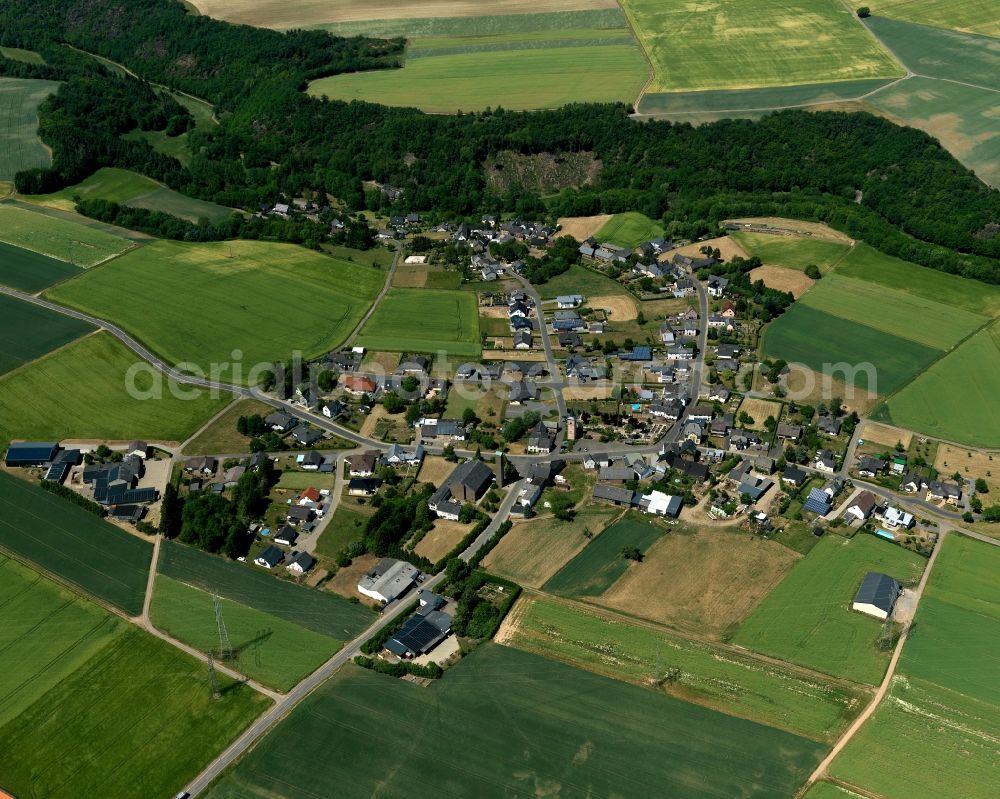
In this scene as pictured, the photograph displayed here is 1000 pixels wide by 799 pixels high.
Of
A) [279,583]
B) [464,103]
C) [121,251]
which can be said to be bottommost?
[279,583]

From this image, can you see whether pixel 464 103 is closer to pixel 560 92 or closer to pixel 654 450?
pixel 560 92

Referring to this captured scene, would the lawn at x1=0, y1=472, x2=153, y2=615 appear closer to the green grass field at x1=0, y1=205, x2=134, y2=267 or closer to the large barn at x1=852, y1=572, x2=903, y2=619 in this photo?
the green grass field at x1=0, y1=205, x2=134, y2=267

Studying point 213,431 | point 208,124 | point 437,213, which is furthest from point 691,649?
point 208,124

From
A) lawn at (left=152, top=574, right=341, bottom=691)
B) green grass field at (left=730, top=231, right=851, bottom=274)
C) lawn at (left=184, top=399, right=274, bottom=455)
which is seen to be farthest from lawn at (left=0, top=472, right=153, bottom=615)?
green grass field at (left=730, top=231, right=851, bottom=274)

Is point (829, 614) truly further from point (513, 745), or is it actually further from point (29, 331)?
point (29, 331)

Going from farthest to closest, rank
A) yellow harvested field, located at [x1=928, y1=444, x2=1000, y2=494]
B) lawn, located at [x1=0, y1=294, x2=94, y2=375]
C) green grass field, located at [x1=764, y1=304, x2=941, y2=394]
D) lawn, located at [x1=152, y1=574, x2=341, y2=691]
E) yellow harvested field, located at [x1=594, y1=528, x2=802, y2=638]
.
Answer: lawn, located at [x1=0, y1=294, x2=94, y2=375] → green grass field, located at [x1=764, y1=304, x2=941, y2=394] → yellow harvested field, located at [x1=928, y1=444, x2=1000, y2=494] → yellow harvested field, located at [x1=594, y1=528, x2=802, y2=638] → lawn, located at [x1=152, y1=574, x2=341, y2=691]

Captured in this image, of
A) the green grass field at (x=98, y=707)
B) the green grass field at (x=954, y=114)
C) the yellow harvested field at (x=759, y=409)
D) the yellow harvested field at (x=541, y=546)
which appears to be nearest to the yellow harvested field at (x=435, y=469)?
the yellow harvested field at (x=541, y=546)

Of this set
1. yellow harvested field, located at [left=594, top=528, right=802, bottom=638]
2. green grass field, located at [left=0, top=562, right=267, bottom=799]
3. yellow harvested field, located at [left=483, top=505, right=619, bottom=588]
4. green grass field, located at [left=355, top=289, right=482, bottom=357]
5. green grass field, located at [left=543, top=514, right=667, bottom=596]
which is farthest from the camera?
green grass field, located at [left=355, top=289, right=482, bottom=357]
